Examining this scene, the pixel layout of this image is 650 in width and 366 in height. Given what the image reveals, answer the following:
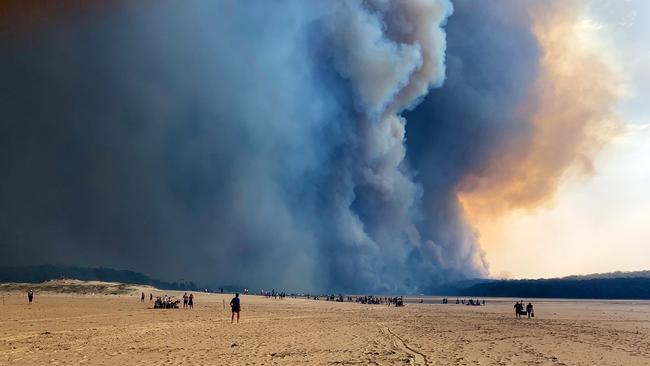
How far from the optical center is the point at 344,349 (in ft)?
61.4

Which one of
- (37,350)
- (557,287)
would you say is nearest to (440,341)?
(37,350)

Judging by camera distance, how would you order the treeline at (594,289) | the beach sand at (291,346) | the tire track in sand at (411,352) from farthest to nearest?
the treeline at (594,289) < the beach sand at (291,346) < the tire track in sand at (411,352)

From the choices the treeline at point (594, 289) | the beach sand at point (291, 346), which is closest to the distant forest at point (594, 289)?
the treeline at point (594, 289)

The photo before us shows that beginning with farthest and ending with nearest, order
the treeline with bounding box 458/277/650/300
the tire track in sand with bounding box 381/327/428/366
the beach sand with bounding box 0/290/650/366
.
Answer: the treeline with bounding box 458/277/650/300 → the beach sand with bounding box 0/290/650/366 → the tire track in sand with bounding box 381/327/428/366

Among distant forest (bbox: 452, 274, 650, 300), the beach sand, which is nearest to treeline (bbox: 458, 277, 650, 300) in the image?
distant forest (bbox: 452, 274, 650, 300)

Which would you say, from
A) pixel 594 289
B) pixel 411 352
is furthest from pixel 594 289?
pixel 411 352

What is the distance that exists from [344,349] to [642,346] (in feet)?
44.7

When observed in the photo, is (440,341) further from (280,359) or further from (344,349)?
(280,359)

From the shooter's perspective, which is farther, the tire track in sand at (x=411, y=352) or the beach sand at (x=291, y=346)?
the beach sand at (x=291, y=346)

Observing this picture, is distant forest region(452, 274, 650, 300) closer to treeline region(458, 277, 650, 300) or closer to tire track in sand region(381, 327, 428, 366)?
treeline region(458, 277, 650, 300)

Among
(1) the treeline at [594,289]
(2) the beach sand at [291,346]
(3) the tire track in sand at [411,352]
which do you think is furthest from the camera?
(1) the treeline at [594,289]

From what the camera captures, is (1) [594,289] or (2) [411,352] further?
(1) [594,289]

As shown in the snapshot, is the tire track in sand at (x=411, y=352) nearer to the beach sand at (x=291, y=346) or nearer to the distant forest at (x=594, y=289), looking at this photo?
the beach sand at (x=291, y=346)

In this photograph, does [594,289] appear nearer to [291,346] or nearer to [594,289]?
[594,289]
